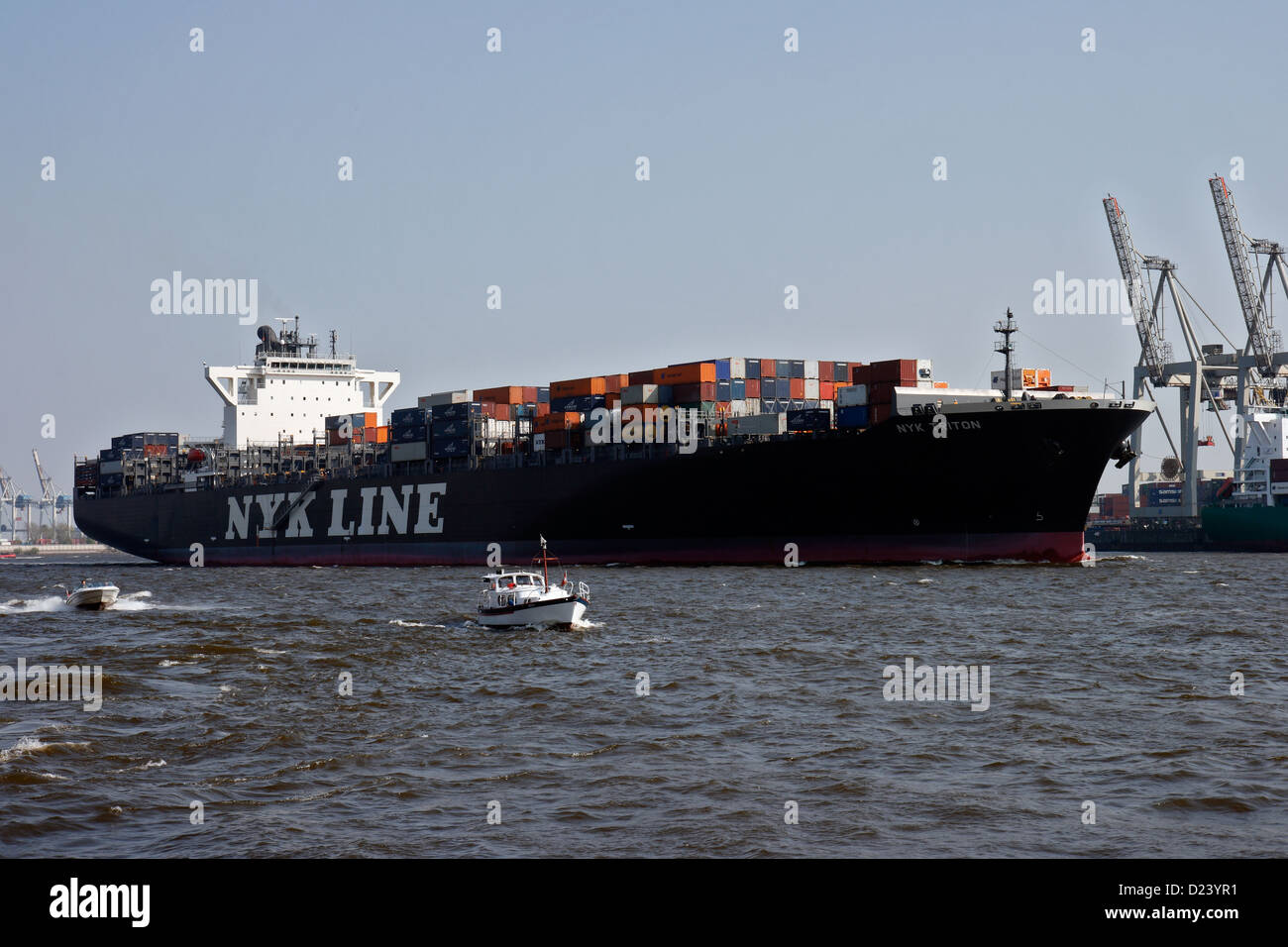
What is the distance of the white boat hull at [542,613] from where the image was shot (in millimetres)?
32500

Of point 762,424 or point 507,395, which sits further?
point 507,395

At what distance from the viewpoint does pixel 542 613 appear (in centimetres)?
3269

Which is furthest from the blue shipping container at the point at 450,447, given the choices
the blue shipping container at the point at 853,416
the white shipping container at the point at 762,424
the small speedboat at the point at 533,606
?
the small speedboat at the point at 533,606

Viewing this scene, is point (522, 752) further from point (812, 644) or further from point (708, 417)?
point (708, 417)

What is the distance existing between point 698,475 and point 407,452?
23533mm

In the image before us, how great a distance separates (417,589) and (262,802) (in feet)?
116

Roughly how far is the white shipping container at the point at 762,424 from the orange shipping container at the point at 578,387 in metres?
11.0

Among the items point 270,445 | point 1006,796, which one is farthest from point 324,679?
point 270,445

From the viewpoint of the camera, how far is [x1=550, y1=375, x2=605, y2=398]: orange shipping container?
67.5 meters

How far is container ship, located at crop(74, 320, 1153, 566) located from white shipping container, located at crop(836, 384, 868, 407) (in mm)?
113

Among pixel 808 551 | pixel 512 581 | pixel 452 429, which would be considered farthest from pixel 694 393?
pixel 512 581

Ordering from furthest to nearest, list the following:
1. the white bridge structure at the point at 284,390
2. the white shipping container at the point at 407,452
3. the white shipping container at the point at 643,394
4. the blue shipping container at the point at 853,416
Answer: the white bridge structure at the point at 284,390 < the white shipping container at the point at 407,452 < the white shipping container at the point at 643,394 < the blue shipping container at the point at 853,416

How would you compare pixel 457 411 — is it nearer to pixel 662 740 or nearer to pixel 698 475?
pixel 698 475

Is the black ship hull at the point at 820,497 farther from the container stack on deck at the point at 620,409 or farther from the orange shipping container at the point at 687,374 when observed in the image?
the orange shipping container at the point at 687,374
